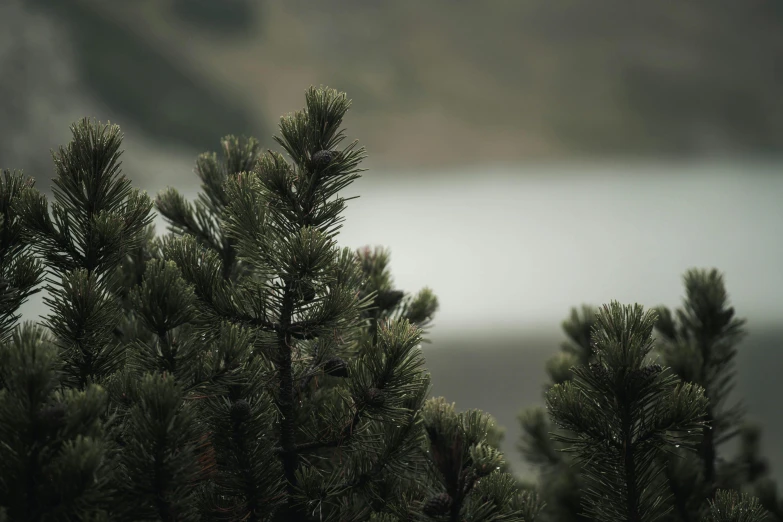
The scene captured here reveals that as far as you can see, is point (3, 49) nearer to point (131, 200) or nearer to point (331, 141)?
point (131, 200)

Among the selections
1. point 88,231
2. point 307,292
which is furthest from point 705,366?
point 88,231

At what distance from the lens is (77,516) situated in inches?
19.0

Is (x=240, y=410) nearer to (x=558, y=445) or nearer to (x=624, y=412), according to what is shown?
(x=624, y=412)

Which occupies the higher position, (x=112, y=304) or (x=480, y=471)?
Answer: (x=112, y=304)

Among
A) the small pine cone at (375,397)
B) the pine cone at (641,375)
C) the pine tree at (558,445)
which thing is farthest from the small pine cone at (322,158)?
the pine tree at (558,445)

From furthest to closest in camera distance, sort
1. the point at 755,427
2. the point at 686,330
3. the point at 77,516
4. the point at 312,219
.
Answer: the point at 755,427 → the point at 686,330 → the point at 312,219 → the point at 77,516

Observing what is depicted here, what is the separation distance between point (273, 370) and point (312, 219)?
16cm

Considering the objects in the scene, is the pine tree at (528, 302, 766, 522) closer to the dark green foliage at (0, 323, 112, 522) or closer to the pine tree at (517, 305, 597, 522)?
the pine tree at (517, 305, 597, 522)

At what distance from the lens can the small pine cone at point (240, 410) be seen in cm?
55

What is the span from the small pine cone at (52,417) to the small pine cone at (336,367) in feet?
0.79

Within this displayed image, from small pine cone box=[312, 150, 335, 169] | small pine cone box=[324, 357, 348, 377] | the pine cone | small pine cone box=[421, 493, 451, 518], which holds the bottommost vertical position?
small pine cone box=[421, 493, 451, 518]

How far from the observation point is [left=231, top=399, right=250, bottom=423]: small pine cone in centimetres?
55

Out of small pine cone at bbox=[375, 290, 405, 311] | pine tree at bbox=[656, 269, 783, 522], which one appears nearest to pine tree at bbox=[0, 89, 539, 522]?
small pine cone at bbox=[375, 290, 405, 311]

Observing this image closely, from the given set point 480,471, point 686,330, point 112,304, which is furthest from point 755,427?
point 112,304
